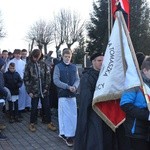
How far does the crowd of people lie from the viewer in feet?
15.5

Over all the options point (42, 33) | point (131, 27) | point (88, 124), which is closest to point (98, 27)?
point (131, 27)

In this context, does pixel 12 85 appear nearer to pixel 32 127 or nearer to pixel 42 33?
pixel 32 127

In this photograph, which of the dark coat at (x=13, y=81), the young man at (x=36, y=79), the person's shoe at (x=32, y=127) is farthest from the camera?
the dark coat at (x=13, y=81)

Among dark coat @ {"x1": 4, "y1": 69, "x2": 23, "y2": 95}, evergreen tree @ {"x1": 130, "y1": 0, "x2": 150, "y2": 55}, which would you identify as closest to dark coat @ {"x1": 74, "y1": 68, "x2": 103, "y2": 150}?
dark coat @ {"x1": 4, "y1": 69, "x2": 23, "y2": 95}

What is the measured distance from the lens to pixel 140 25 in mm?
45562

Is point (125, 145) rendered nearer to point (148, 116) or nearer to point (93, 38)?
point (148, 116)

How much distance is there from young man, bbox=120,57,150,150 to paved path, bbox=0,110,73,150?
3353 mm

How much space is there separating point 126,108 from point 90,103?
27.9 inches

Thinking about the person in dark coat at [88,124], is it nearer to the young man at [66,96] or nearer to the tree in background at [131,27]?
the young man at [66,96]

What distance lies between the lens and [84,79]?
5.29m

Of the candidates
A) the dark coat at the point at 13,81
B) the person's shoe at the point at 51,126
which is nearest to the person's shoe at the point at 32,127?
the person's shoe at the point at 51,126

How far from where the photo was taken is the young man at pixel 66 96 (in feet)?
26.9

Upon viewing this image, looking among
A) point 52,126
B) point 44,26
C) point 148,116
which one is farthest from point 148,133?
point 44,26

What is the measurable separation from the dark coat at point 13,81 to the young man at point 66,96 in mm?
2203
